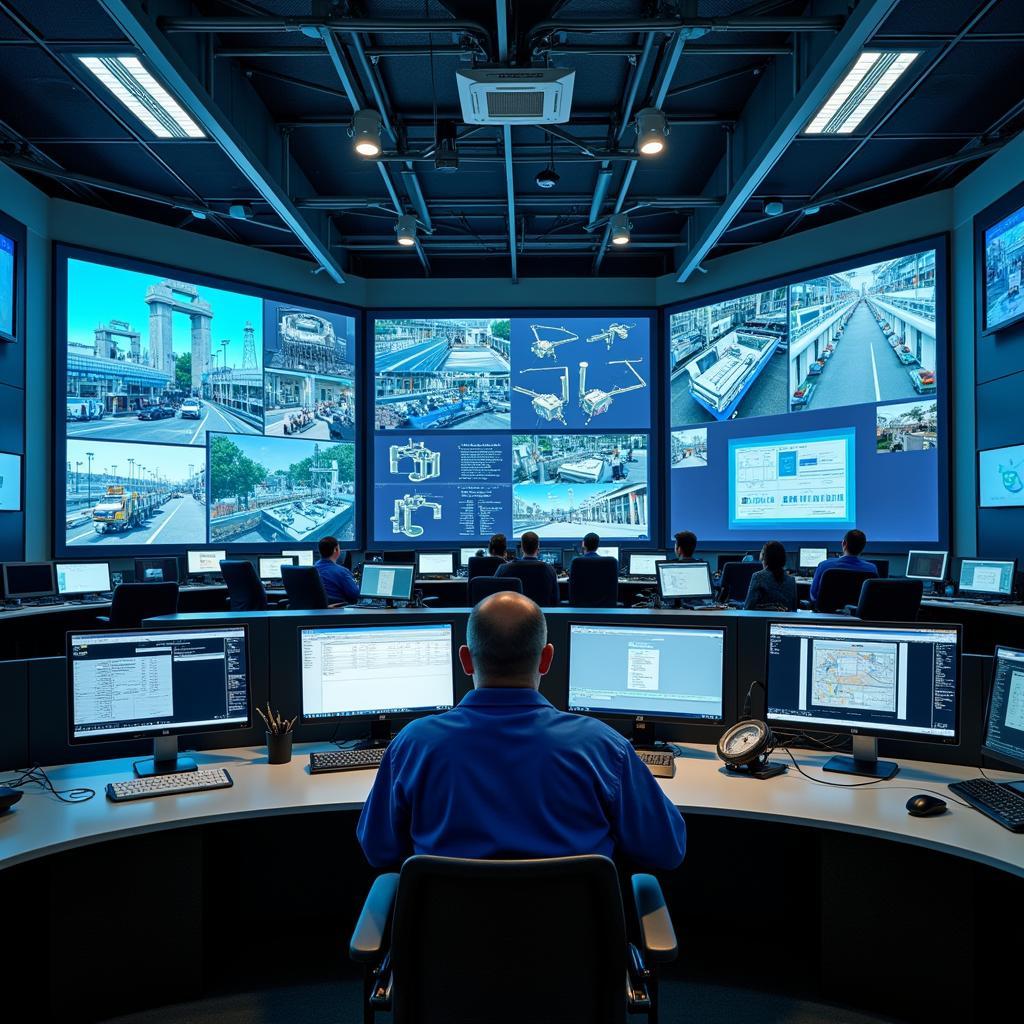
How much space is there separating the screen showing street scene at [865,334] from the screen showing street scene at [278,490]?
17.1 feet

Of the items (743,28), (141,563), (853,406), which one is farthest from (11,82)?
(853,406)

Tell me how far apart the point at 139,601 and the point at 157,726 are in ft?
11.3

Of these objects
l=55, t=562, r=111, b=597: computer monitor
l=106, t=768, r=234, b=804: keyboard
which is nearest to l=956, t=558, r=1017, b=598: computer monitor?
l=106, t=768, r=234, b=804: keyboard

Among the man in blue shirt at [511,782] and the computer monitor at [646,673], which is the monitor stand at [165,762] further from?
the computer monitor at [646,673]

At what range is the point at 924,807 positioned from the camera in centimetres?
180

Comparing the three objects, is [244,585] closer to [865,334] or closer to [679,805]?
[679,805]

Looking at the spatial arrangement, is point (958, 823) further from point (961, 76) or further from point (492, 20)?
point (961, 76)

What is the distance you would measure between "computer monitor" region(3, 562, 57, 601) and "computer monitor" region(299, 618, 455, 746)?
15.1 ft

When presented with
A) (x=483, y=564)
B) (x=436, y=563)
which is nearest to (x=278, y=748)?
(x=483, y=564)

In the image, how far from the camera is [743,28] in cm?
425

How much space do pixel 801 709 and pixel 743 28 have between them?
4.09 m

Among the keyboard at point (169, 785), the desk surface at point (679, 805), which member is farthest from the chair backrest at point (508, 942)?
the keyboard at point (169, 785)

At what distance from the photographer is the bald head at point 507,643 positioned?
1.38 metres

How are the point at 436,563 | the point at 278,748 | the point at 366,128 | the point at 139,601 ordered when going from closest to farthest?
the point at 278,748 < the point at 366,128 < the point at 139,601 < the point at 436,563
